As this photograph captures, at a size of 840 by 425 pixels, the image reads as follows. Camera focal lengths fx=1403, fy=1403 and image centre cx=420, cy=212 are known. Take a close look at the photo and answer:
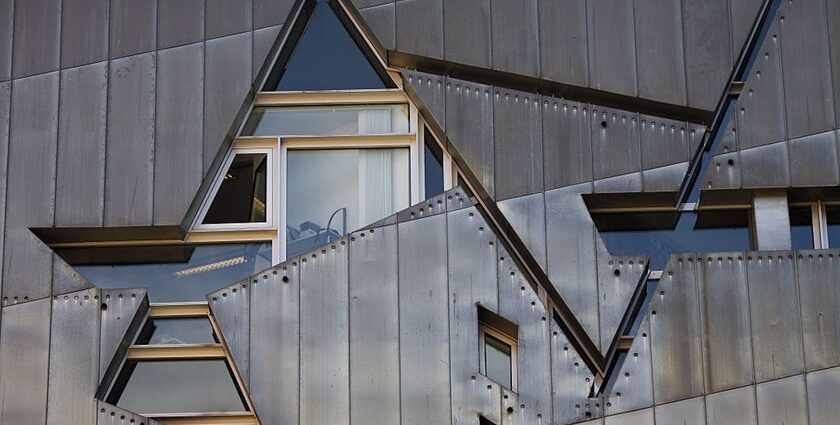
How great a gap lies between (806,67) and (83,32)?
651 centimetres

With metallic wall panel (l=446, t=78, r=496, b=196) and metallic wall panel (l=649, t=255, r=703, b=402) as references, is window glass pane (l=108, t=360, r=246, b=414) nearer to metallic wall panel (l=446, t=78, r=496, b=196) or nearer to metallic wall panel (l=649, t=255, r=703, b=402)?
metallic wall panel (l=446, t=78, r=496, b=196)

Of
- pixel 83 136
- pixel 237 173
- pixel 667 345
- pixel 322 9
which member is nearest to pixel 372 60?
pixel 322 9

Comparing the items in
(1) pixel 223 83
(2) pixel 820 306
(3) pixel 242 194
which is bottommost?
(2) pixel 820 306

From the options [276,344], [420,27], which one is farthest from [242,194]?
[420,27]

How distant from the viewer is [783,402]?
1140 centimetres

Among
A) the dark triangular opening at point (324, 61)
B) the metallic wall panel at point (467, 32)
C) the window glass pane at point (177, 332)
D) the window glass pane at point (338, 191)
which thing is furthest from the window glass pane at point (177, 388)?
the metallic wall panel at point (467, 32)

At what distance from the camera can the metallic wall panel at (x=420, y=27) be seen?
12586 millimetres

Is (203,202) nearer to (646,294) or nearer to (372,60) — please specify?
(372,60)

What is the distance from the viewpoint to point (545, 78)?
12.4m

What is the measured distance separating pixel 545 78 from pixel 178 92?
3.29m

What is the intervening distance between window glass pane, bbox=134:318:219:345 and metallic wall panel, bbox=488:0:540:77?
3462 mm

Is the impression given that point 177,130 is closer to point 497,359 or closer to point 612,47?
point 497,359

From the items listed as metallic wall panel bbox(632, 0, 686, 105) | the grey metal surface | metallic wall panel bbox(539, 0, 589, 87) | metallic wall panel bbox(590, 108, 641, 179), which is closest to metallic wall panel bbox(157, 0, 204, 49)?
metallic wall panel bbox(539, 0, 589, 87)

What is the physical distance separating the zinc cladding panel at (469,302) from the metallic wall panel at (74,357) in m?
3.04
